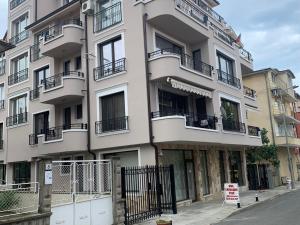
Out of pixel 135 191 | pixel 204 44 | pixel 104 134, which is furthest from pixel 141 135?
pixel 204 44

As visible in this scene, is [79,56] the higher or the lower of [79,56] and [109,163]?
the higher

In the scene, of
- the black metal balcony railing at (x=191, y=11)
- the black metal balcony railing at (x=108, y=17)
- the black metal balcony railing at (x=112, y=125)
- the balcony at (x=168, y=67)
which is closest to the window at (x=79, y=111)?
the black metal balcony railing at (x=112, y=125)

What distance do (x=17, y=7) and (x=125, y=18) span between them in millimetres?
14756

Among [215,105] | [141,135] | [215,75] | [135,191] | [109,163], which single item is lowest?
[135,191]

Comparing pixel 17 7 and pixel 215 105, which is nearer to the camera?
pixel 215 105

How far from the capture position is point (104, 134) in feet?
71.1

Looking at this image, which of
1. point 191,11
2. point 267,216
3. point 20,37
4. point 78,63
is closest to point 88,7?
point 78,63

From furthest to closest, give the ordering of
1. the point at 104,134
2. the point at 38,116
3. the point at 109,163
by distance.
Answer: the point at 38,116, the point at 104,134, the point at 109,163

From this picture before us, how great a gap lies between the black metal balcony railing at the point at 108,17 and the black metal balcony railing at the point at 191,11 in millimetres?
3789

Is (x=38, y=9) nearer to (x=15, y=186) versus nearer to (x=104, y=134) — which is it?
(x=104, y=134)

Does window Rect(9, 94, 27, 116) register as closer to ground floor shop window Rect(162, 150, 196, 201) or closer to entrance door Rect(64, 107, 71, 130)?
entrance door Rect(64, 107, 71, 130)

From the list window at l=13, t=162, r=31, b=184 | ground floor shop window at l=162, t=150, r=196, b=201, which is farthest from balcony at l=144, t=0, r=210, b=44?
window at l=13, t=162, r=31, b=184

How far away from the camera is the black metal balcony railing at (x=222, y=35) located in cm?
2675

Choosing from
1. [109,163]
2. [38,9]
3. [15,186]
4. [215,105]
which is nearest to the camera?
[15,186]
